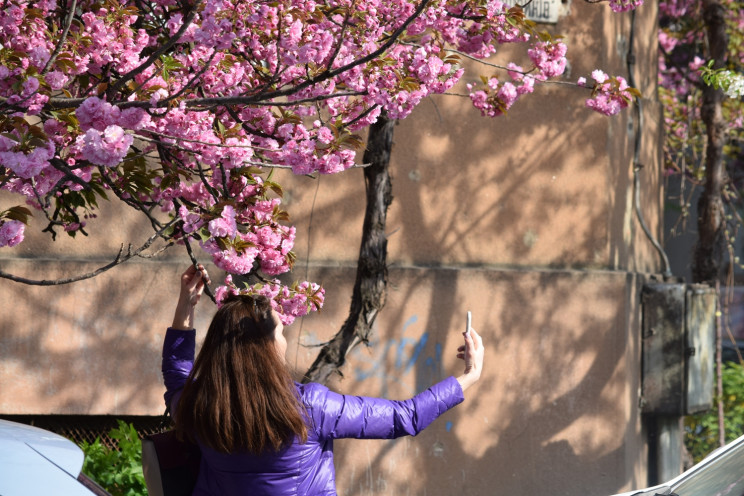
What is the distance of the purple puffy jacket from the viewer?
2.81 metres

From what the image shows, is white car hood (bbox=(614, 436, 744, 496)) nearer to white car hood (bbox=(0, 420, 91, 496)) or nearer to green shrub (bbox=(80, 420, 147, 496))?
white car hood (bbox=(0, 420, 91, 496))

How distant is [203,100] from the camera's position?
3.42 m

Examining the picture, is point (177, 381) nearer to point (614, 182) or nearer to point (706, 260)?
point (614, 182)

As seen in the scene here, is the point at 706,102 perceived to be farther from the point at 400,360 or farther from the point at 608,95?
the point at 400,360

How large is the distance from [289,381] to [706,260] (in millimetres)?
5849

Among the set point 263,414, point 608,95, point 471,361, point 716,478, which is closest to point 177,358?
point 263,414

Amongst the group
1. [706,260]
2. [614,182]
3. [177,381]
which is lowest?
[177,381]

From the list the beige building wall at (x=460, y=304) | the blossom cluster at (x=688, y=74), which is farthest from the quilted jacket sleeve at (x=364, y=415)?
the blossom cluster at (x=688, y=74)

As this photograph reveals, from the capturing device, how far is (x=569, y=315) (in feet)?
20.7

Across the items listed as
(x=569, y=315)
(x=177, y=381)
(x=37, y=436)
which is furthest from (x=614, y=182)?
(x=37, y=436)

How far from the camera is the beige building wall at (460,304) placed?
605 centimetres

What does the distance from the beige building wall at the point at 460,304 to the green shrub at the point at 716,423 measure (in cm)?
162

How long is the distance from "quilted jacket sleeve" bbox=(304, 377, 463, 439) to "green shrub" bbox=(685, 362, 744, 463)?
5.50 m

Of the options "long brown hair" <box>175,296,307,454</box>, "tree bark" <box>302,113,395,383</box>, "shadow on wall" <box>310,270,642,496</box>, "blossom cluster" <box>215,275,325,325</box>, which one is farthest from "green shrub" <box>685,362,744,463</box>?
"long brown hair" <box>175,296,307,454</box>
